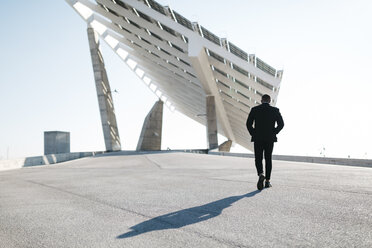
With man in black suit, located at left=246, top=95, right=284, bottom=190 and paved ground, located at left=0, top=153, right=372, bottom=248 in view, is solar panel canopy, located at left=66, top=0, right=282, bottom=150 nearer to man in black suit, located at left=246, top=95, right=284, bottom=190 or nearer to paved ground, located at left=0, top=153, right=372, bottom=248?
man in black suit, located at left=246, top=95, right=284, bottom=190

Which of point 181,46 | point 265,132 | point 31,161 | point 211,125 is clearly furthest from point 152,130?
point 265,132

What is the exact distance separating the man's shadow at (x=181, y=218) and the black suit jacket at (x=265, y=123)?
1568 mm

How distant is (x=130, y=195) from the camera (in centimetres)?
498

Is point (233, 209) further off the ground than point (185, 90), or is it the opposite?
point (185, 90)

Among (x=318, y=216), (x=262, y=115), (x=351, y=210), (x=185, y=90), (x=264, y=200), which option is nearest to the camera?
(x=318, y=216)

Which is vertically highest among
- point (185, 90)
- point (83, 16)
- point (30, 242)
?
point (83, 16)

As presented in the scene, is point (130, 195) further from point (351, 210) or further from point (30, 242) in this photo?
point (351, 210)

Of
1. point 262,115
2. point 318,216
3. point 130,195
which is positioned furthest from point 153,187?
point 318,216

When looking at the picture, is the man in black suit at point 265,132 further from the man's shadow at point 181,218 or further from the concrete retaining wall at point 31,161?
the concrete retaining wall at point 31,161

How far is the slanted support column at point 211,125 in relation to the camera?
3228 centimetres

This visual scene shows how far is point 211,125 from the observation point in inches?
1288

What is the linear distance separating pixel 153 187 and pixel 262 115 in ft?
7.05

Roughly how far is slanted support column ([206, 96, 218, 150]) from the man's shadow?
28187 millimetres

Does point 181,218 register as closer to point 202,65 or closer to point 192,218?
point 192,218
